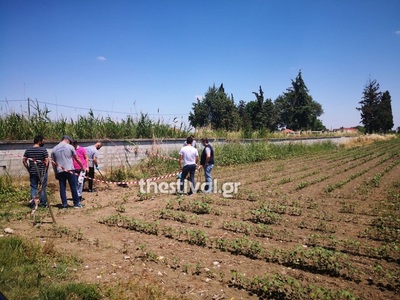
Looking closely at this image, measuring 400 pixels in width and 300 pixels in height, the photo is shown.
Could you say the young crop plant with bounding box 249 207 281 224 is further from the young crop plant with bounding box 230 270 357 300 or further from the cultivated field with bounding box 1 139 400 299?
the young crop plant with bounding box 230 270 357 300

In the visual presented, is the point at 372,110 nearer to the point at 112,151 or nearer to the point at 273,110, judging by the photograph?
the point at 273,110

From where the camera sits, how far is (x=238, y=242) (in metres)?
5.93

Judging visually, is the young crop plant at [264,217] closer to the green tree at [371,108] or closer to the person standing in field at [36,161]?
the person standing in field at [36,161]

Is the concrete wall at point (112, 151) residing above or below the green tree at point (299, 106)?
below

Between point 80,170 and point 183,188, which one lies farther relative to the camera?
point 183,188

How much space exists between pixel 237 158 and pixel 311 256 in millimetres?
16496

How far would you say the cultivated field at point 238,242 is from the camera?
4484 mm

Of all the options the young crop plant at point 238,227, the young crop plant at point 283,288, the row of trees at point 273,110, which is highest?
the row of trees at point 273,110

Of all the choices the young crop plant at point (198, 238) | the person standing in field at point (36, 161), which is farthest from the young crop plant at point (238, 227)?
the person standing in field at point (36, 161)

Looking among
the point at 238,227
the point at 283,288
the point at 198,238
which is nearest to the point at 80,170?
the point at 198,238

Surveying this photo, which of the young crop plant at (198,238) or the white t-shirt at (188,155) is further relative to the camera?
the white t-shirt at (188,155)

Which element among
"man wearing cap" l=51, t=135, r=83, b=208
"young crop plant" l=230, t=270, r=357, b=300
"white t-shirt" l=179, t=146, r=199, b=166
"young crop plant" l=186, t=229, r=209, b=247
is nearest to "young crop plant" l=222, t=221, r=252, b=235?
"young crop plant" l=186, t=229, r=209, b=247

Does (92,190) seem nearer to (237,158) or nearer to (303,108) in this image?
(237,158)

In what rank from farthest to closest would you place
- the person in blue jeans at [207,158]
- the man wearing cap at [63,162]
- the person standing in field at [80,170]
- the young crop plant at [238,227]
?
the person in blue jeans at [207,158] → the person standing in field at [80,170] → the man wearing cap at [63,162] → the young crop plant at [238,227]
